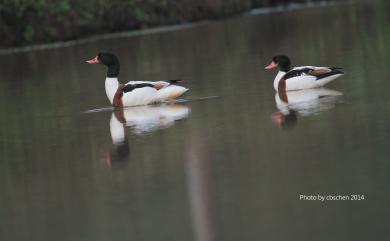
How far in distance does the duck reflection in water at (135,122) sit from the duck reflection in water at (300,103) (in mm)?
1330

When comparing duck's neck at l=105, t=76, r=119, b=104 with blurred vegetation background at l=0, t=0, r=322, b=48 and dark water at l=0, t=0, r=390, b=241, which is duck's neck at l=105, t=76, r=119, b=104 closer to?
dark water at l=0, t=0, r=390, b=241

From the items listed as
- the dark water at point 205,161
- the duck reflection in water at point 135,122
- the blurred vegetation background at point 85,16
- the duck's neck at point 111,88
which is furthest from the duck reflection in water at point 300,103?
the blurred vegetation background at point 85,16

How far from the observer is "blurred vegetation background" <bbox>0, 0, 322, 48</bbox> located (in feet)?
132

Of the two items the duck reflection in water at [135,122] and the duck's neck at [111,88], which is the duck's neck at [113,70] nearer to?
the duck's neck at [111,88]

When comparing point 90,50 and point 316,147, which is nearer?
point 316,147

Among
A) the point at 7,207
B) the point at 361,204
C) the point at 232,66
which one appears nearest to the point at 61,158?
the point at 7,207

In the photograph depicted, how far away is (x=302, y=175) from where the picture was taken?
35.2 feet

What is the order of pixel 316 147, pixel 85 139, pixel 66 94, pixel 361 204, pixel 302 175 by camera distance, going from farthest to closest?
pixel 66 94 → pixel 85 139 → pixel 316 147 → pixel 302 175 → pixel 361 204

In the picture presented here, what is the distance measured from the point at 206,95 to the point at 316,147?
6.19 m

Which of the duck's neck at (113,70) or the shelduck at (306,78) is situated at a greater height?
the duck's neck at (113,70)

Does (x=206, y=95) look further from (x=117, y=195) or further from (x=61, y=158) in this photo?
(x=117, y=195)

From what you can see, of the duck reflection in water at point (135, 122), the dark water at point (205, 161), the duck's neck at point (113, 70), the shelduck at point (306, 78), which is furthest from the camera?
the duck's neck at point (113, 70)

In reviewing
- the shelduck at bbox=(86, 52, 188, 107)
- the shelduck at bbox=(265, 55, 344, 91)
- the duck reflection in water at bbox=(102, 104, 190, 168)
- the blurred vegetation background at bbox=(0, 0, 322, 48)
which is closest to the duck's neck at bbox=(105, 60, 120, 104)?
the shelduck at bbox=(86, 52, 188, 107)

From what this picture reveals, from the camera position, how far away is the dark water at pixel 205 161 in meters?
9.38
